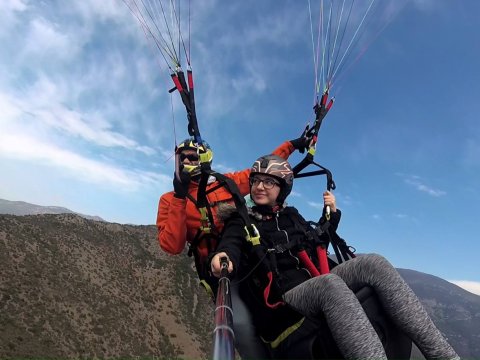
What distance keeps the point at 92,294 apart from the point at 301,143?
92251 millimetres

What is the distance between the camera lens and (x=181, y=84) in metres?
4.77

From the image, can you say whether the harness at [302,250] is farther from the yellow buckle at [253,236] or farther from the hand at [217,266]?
the hand at [217,266]

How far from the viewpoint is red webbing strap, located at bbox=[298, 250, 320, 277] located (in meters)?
4.28

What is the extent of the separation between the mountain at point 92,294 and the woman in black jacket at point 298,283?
71.1 meters

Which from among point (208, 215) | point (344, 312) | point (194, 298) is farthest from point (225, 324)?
point (194, 298)

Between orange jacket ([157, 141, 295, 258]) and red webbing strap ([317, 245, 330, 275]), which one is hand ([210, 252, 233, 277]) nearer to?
orange jacket ([157, 141, 295, 258])

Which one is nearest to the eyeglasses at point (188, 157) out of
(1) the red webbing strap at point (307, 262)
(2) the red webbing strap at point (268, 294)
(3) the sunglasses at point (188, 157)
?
(3) the sunglasses at point (188, 157)

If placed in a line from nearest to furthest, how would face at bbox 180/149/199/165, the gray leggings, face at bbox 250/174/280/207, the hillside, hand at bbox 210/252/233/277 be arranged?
the gray leggings, hand at bbox 210/252/233/277, face at bbox 250/174/280/207, face at bbox 180/149/199/165, the hillside

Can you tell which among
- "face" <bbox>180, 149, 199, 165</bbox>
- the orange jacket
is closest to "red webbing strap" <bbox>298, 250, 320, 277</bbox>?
the orange jacket

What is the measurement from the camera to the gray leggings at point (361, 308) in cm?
317

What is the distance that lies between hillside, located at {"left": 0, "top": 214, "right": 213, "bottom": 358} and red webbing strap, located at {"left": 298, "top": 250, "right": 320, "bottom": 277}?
71323 millimetres

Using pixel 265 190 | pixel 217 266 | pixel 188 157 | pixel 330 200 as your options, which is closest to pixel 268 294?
pixel 217 266

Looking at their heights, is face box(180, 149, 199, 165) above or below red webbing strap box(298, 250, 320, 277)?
above

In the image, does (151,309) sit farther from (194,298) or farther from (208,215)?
(208,215)
